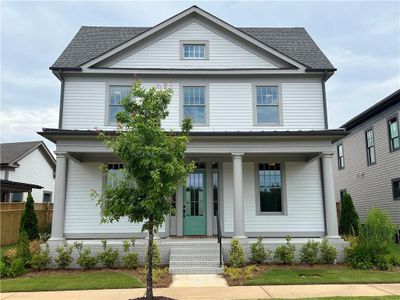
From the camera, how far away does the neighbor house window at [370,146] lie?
1812 cm

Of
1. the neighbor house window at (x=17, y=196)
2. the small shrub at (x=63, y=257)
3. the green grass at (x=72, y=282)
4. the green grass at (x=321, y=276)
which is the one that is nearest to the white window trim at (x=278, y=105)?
the green grass at (x=321, y=276)

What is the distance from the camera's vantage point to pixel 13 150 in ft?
78.6

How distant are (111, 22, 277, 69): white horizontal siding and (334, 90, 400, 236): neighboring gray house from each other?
22.5 feet

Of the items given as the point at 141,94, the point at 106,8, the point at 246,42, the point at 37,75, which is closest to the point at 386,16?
the point at 246,42

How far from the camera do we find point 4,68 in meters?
15.3

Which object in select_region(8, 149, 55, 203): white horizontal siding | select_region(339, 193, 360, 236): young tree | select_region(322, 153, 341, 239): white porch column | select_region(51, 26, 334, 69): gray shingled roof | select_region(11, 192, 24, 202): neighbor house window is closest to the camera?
select_region(322, 153, 341, 239): white porch column

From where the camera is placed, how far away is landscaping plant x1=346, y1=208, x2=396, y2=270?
33.2 ft

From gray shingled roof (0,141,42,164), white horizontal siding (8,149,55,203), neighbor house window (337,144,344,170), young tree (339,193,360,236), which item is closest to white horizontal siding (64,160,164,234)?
young tree (339,193,360,236)

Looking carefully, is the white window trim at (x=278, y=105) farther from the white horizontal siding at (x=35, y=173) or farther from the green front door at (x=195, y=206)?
the white horizontal siding at (x=35, y=173)

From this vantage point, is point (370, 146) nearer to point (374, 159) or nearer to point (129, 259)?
point (374, 159)

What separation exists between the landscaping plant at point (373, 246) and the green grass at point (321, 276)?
493mm

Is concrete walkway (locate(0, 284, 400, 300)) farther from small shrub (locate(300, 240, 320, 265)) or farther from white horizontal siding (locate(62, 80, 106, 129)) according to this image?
white horizontal siding (locate(62, 80, 106, 129))

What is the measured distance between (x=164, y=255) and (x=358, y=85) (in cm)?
2057

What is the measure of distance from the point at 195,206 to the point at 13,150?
16.8 meters
